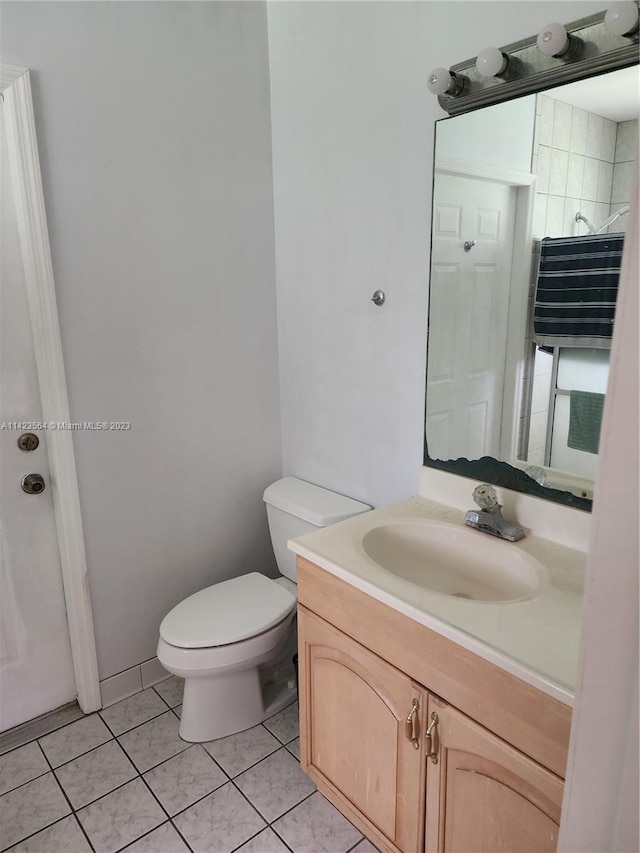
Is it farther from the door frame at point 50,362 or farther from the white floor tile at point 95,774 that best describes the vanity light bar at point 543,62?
the white floor tile at point 95,774

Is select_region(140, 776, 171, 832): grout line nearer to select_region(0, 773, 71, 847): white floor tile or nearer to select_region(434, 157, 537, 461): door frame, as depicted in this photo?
select_region(0, 773, 71, 847): white floor tile

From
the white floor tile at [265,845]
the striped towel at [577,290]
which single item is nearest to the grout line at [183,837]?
the white floor tile at [265,845]

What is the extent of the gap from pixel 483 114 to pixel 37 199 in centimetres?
126

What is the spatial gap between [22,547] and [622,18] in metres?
2.09

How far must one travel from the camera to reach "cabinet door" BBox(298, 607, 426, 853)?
4.23 ft

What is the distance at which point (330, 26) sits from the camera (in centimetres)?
180

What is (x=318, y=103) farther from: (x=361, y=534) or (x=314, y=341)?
(x=361, y=534)

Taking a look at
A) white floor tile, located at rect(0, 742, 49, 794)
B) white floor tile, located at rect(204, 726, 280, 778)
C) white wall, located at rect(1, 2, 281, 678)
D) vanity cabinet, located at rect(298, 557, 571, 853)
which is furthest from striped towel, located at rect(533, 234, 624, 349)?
white floor tile, located at rect(0, 742, 49, 794)

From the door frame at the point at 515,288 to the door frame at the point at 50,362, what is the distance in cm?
A: 115

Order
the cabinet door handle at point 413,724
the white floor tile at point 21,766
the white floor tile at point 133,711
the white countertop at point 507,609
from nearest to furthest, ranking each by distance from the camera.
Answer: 1. the white countertop at point 507,609
2. the cabinet door handle at point 413,724
3. the white floor tile at point 21,766
4. the white floor tile at point 133,711

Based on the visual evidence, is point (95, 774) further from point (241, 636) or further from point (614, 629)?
point (614, 629)

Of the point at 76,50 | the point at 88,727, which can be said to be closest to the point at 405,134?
the point at 76,50

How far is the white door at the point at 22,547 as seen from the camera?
1.73 m

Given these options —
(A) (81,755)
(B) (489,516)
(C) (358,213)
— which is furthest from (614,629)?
(A) (81,755)
